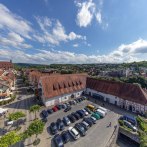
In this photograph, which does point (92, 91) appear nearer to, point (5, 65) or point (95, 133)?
point (95, 133)

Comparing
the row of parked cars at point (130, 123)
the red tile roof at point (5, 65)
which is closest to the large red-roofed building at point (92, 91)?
the row of parked cars at point (130, 123)

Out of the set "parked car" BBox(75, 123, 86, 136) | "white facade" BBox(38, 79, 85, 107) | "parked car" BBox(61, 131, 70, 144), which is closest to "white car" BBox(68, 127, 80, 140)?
"parked car" BBox(61, 131, 70, 144)

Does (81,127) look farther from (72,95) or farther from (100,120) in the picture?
(72,95)

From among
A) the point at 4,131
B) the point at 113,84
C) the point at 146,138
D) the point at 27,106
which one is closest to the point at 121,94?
the point at 113,84

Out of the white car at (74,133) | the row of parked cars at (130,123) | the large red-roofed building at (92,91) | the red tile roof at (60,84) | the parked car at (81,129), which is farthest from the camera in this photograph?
the red tile roof at (60,84)

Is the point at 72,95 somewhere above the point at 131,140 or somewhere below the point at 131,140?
above

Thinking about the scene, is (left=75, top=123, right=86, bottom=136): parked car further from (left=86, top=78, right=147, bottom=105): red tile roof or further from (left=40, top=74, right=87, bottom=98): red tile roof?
(left=86, top=78, right=147, bottom=105): red tile roof

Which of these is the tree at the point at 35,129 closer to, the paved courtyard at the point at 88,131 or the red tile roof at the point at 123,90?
the paved courtyard at the point at 88,131

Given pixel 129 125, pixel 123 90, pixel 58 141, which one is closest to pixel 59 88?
pixel 123 90
